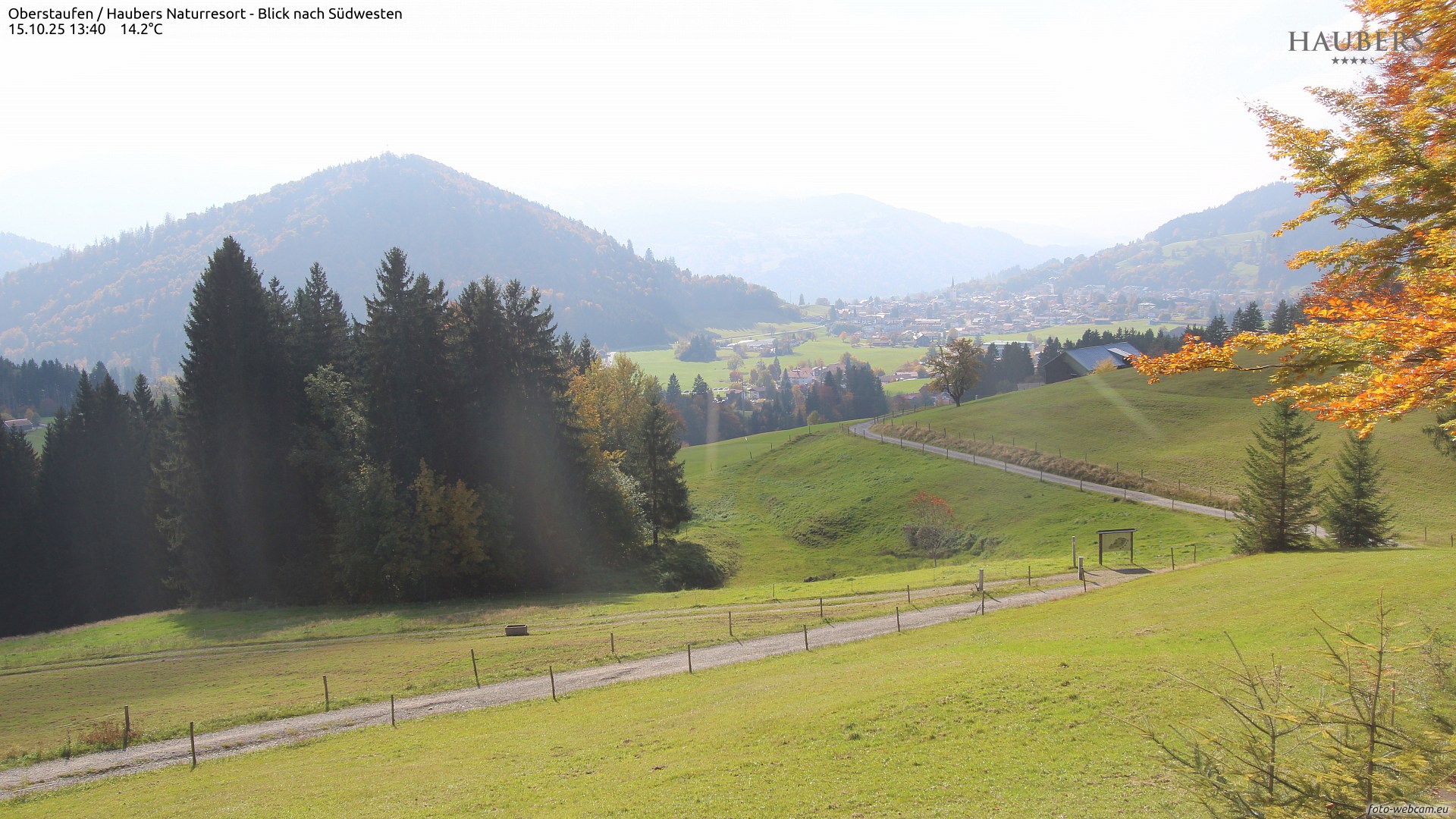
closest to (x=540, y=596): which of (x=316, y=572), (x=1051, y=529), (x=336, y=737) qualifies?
(x=316, y=572)

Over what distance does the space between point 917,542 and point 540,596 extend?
99.7 feet

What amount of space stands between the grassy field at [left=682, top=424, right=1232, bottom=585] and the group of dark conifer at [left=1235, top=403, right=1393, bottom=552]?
381cm

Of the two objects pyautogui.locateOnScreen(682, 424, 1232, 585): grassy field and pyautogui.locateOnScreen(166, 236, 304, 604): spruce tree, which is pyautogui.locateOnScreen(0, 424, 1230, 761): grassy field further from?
pyautogui.locateOnScreen(166, 236, 304, 604): spruce tree

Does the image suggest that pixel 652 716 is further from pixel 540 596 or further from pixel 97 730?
pixel 540 596

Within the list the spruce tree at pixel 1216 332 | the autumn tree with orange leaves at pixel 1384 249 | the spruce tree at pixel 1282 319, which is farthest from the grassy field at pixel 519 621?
the spruce tree at pixel 1216 332

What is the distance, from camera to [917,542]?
199 ft

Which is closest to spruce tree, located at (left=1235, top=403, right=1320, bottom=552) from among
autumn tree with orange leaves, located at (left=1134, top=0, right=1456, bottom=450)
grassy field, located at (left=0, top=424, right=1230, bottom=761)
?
grassy field, located at (left=0, top=424, right=1230, bottom=761)

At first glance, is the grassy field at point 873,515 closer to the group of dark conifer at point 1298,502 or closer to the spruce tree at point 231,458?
the group of dark conifer at point 1298,502

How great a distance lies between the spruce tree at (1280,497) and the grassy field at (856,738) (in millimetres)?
11656

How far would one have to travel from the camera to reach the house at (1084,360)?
367ft

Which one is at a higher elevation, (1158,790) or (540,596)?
(1158,790)

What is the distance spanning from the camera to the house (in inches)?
4405

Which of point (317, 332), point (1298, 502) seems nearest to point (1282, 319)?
point (1298, 502)

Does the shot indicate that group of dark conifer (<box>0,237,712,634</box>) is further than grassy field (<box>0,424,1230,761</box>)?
Yes
